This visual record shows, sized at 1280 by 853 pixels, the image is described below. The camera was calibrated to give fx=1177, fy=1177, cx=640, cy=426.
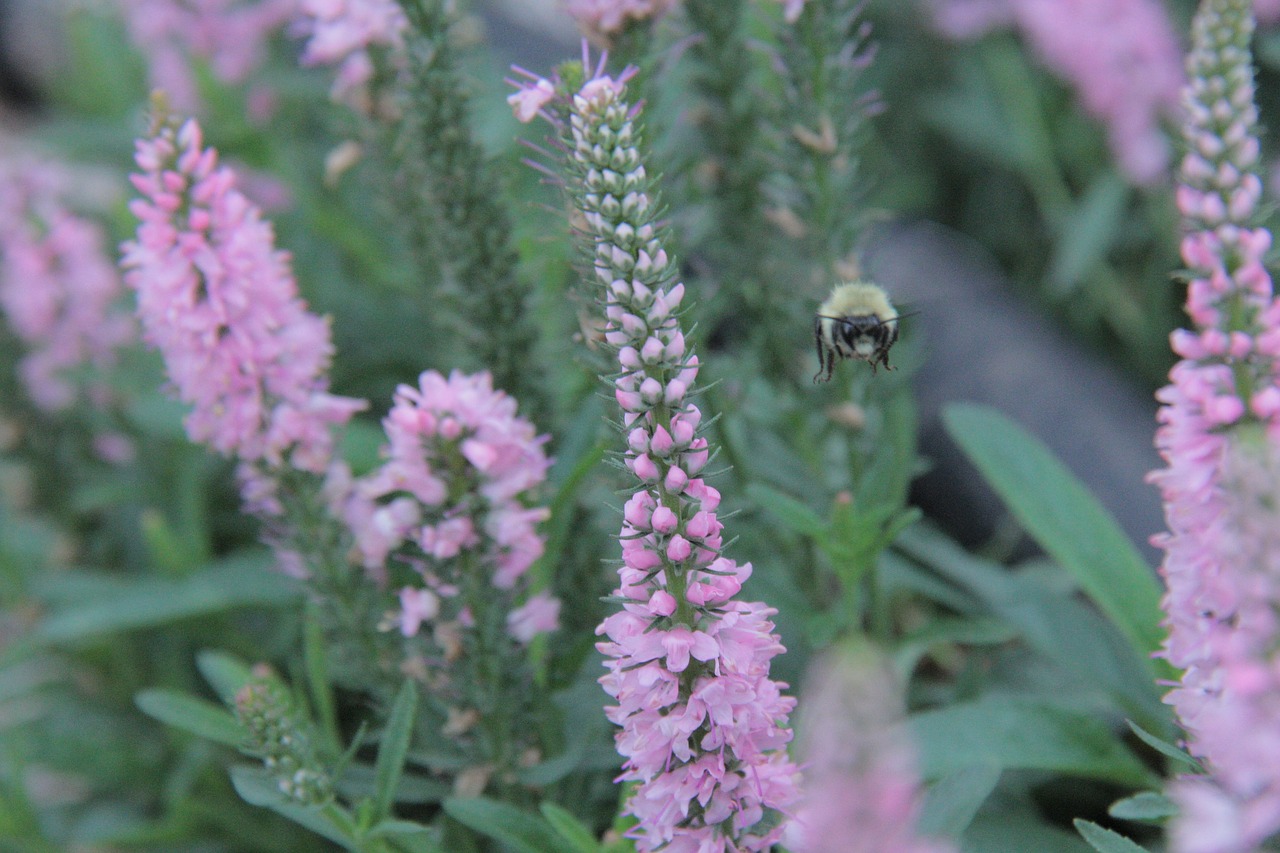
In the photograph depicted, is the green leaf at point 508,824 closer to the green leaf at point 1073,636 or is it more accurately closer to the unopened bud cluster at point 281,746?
the unopened bud cluster at point 281,746

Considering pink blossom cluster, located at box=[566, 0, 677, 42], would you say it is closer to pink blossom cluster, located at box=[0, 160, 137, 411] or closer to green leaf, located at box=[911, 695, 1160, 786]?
green leaf, located at box=[911, 695, 1160, 786]

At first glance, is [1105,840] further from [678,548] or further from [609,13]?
[609,13]

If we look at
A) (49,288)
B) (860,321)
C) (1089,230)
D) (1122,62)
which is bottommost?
(49,288)

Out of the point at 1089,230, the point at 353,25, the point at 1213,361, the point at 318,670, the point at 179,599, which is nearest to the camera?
the point at 1213,361

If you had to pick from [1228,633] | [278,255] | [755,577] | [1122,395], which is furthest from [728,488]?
[1122,395]

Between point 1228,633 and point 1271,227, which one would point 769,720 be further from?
point 1271,227

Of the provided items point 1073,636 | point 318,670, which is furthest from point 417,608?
point 1073,636

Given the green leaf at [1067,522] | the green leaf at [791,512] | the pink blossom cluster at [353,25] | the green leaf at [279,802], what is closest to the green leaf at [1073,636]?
the green leaf at [1067,522]
